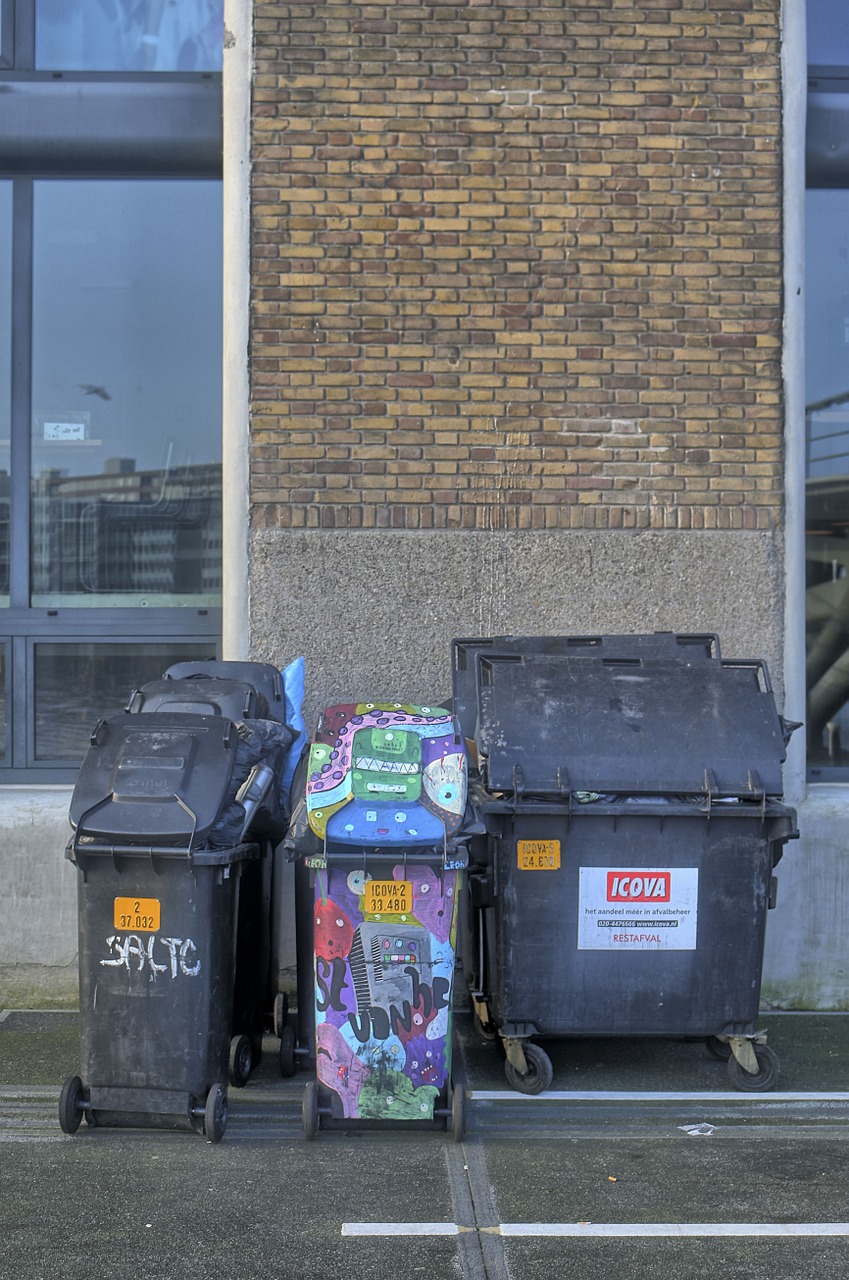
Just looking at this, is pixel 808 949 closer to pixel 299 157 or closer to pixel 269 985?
pixel 269 985

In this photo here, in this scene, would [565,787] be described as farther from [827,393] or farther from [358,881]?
[827,393]

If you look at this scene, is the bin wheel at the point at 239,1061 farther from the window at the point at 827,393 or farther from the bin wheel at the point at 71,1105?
the window at the point at 827,393

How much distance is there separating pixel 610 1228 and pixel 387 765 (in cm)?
166

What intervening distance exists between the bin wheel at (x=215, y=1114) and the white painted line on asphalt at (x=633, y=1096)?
40.4 inches

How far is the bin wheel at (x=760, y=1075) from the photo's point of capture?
5.01 metres

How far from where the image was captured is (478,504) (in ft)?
20.9

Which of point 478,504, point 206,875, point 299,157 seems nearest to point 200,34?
point 299,157

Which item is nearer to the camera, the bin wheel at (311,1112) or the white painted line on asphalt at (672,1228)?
the white painted line on asphalt at (672,1228)

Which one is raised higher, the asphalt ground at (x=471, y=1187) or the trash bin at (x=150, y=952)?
the trash bin at (x=150, y=952)

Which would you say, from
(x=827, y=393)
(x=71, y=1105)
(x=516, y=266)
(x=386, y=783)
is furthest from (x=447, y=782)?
(x=827, y=393)

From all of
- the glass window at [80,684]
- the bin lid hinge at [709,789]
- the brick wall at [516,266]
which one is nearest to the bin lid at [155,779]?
the bin lid hinge at [709,789]

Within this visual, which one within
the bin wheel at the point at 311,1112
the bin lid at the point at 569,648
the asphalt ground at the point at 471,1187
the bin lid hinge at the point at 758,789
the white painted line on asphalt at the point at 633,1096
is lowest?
the white painted line on asphalt at the point at 633,1096

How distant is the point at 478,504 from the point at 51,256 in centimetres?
288

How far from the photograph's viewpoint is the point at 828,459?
279 inches
